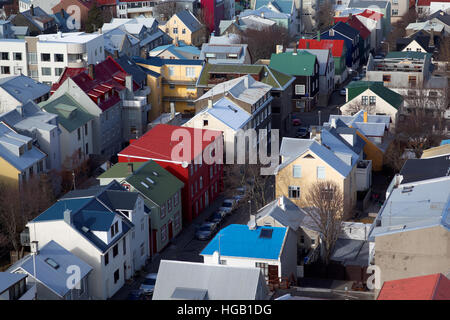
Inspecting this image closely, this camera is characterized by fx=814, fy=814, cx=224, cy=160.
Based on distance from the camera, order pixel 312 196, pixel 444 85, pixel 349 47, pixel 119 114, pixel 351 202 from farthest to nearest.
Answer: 1. pixel 349 47
2. pixel 444 85
3. pixel 119 114
4. pixel 351 202
5. pixel 312 196

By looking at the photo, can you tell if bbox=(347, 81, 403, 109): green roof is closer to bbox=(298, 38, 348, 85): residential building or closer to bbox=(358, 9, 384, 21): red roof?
bbox=(298, 38, 348, 85): residential building

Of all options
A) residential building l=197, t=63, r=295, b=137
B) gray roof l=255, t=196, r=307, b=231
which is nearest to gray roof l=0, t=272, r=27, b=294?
gray roof l=255, t=196, r=307, b=231

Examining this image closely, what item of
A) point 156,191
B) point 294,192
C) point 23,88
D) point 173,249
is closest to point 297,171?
point 294,192

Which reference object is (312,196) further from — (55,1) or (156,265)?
(55,1)

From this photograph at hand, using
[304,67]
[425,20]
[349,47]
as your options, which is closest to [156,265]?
[304,67]

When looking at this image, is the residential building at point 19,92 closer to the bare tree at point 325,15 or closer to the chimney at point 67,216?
the chimney at point 67,216

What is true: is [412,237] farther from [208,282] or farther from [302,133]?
[302,133]
